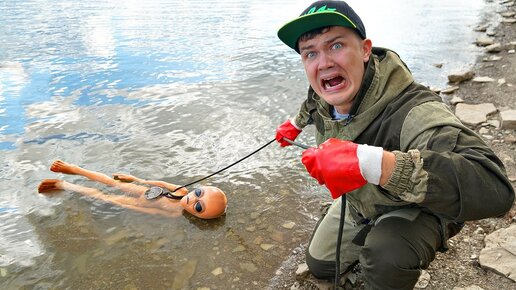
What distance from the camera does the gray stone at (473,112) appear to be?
17.5 feet

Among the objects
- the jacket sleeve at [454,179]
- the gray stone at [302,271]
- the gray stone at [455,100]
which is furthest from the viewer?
the gray stone at [455,100]

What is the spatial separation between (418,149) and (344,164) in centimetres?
46

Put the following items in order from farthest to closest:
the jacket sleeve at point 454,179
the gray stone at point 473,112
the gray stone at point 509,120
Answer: the gray stone at point 473,112, the gray stone at point 509,120, the jacket sleeve at point 454,179

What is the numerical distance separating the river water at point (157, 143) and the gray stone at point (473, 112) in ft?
5.97

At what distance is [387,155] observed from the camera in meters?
1.82

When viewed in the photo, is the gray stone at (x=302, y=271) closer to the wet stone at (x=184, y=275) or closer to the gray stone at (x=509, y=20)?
the wet stone at (x=184, y=275)

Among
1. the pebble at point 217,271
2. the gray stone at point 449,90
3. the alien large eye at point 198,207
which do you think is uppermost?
the alien large eye at point 198,207

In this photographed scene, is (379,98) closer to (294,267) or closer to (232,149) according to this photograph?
(294,267)

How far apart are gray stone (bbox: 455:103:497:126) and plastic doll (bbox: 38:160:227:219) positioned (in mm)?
3535

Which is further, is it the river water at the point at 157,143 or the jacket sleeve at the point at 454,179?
the river water at the point at 157,143

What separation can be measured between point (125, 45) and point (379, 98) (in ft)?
34.8

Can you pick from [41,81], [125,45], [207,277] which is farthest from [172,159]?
[125,45]

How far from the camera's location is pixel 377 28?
1341cm

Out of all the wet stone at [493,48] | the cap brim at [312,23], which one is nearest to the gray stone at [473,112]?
the cap brim at [312,23]
